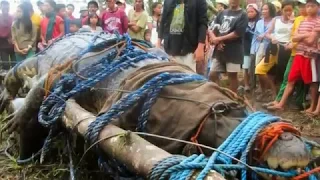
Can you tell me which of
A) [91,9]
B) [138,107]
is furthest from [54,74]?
[91,9]

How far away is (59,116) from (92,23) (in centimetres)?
588

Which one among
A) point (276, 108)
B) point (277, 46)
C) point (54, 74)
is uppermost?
point (54, 74)

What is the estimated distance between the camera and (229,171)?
233 centimetres

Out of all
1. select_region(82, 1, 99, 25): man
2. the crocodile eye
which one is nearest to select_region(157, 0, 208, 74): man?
select_region(82, 1, 99, 25): man

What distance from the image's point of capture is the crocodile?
2435 mm

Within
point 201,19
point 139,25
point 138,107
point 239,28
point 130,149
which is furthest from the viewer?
point 139,25

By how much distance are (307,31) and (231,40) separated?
107 centimetres

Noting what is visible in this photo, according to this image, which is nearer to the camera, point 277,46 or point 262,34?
point 277,46

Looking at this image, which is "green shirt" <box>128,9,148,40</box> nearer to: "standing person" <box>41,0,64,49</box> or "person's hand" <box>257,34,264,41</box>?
"standing person" <box>41,0,64,49</box>

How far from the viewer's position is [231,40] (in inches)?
290

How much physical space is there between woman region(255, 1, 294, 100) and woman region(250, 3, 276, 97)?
0.40 feet

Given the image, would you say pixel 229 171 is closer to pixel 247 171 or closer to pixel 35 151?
pixel 247 171

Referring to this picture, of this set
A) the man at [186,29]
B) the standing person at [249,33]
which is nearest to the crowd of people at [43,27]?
the standing person at [249,33]

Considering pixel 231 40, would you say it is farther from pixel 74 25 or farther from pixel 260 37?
pixel 74 25
